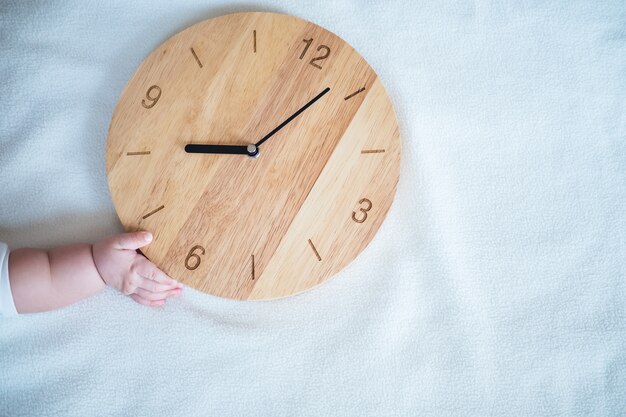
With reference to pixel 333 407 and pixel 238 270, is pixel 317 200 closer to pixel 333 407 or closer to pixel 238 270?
pixel 238 270

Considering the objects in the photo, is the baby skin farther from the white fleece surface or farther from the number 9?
the number 9

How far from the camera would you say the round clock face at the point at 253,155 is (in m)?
0.96

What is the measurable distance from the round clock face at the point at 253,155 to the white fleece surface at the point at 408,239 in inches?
7.8

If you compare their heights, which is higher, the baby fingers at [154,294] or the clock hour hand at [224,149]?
the clock hour hand at [224,149]

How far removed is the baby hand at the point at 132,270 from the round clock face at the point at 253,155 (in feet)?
0.14

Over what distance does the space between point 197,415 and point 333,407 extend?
33 centimetres

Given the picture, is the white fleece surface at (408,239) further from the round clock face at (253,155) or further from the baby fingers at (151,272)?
the round clock face at (253,155)

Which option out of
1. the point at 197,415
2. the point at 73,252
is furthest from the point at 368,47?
the point at 197,415

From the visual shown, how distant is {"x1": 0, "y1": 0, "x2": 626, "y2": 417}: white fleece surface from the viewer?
1.09 metres

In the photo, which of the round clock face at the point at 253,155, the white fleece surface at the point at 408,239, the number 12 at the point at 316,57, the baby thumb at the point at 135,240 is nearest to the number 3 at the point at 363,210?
the round clock face at the point at 253,155

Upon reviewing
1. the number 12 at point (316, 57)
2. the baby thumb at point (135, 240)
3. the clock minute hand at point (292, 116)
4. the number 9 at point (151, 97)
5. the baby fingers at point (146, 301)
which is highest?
the number 12 at point (316, 57)

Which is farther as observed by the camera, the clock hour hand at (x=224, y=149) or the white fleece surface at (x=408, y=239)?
the white fleece surface at (x=408, y=239)

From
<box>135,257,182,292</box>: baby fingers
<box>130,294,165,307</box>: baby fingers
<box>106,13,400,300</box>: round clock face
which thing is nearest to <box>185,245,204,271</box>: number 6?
<box>106,13,400,300</box>: round clock face

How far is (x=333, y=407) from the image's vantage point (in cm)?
109
